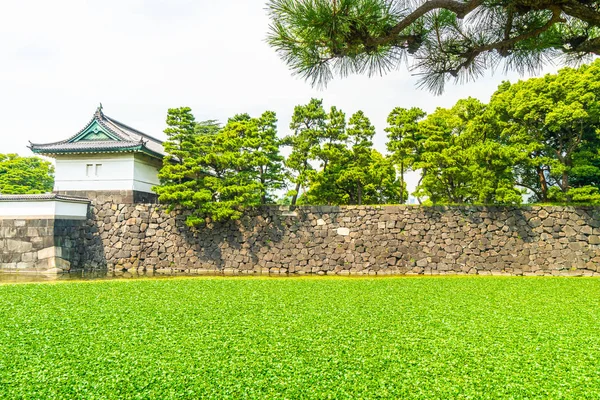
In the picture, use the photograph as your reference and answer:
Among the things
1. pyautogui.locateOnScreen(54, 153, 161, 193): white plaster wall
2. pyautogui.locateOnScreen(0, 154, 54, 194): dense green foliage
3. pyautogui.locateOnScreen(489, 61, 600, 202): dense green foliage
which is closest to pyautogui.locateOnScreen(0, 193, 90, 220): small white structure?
pyautogui.locateOnScreen(54, 153, 161, 193): white plaster wall

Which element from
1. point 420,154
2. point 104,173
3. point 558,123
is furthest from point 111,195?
point 558,123

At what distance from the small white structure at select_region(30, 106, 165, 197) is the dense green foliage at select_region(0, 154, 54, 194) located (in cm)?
435

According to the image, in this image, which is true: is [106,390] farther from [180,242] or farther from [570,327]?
[180,242]

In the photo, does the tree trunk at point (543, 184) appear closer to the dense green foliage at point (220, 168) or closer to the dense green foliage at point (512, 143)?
the dense green foliage at point (512, 143)

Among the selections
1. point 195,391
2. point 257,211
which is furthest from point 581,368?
point 257,211

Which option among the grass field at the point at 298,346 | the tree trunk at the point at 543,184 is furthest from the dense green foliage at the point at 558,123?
the grass field at the point at 298,346

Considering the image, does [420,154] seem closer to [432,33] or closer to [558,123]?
[558,123]

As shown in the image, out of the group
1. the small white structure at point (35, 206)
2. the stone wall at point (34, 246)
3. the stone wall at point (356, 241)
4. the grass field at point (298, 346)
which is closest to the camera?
the grass field at point (298, 346)

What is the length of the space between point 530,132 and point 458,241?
139 inches

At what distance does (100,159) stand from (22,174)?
724 centimetres

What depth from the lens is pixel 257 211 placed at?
9.58m

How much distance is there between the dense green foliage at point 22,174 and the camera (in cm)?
1357

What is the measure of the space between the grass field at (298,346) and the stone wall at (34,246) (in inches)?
185

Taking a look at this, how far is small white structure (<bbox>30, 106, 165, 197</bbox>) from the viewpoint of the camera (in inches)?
389
